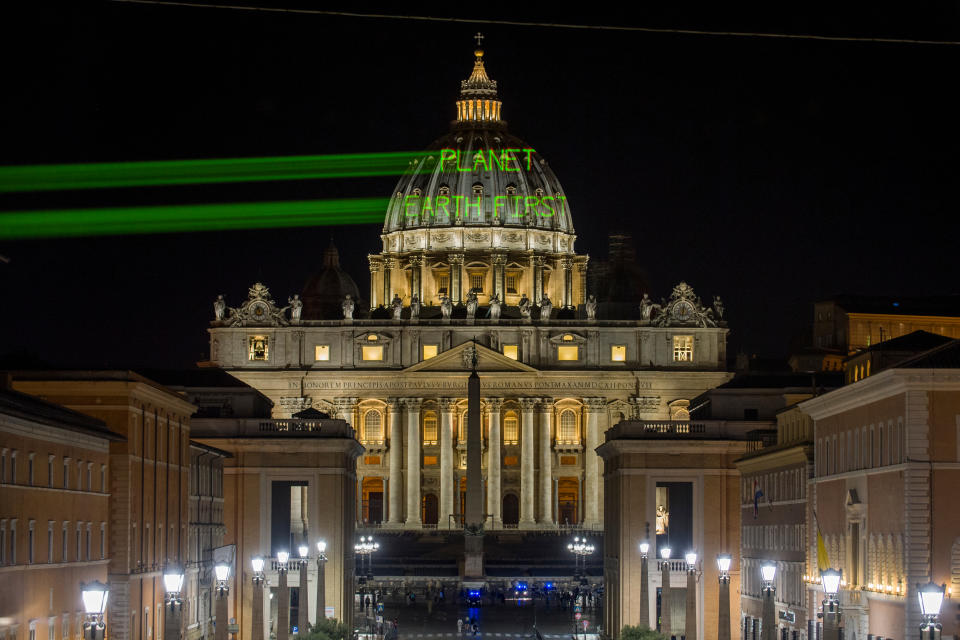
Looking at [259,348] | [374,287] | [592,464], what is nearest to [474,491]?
[592,464]

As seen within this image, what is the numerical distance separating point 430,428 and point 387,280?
21303mm

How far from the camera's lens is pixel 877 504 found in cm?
7125

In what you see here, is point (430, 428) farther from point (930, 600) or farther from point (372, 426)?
point (930, 600)

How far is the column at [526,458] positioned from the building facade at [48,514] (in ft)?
331

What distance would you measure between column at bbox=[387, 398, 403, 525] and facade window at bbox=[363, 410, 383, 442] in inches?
69.4

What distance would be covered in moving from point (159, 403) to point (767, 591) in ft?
79.1

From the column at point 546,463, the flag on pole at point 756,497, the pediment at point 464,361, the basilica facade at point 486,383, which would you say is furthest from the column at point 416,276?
the flag on pole at point 756,497

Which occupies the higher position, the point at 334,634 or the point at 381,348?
the point at 381,348

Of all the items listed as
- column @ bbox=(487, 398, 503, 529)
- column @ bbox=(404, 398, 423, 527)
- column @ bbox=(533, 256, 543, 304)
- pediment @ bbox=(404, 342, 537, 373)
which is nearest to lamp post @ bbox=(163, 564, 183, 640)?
column @ bbox=(404, 398, 423, 527)

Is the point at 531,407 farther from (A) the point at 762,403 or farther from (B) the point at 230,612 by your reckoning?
(B) the point at 230,612

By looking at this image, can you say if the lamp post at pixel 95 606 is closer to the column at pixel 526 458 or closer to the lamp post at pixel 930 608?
the lamp post at pixel 930 608

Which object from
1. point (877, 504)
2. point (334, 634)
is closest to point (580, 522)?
point (334, 634)

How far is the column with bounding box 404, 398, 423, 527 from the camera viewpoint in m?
173

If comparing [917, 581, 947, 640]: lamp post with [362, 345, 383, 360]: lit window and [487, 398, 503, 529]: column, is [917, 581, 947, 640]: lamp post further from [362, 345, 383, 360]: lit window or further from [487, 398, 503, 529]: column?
[362, 345, 383, 360]: lit window
